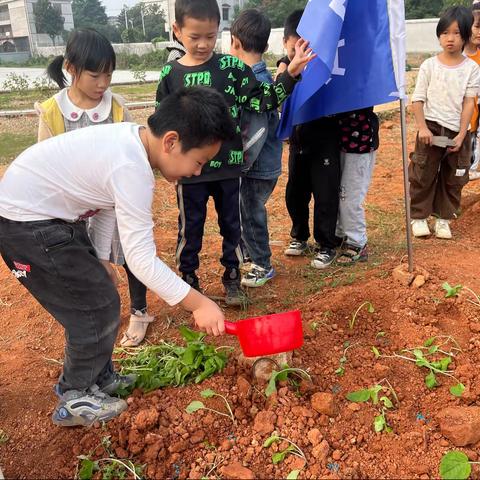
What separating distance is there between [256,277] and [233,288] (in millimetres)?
322

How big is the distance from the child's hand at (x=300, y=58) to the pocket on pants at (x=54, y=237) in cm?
157

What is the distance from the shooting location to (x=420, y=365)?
2.37 metres

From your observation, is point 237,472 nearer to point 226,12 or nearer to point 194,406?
point 194,406

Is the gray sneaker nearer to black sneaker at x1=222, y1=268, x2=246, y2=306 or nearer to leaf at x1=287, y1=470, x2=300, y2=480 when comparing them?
leaf at x1=287, y1=470, x2=300, y2=480

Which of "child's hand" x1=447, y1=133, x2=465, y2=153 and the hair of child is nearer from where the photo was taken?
the hair of child

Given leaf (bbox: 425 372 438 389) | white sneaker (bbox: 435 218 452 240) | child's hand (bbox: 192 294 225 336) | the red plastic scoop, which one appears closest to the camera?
child's hand (bbox: 192 294 225 336)

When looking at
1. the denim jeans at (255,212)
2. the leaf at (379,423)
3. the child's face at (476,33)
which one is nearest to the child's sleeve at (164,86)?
the denim jeans at (255,212)

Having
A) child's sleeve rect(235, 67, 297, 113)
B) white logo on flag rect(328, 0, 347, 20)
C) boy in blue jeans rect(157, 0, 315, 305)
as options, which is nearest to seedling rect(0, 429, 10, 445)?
boy in blue jeans rect(157, 0, 315, 305)

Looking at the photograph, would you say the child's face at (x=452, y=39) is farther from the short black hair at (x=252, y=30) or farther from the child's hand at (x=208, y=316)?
the child's hand at (x=208, y=316)

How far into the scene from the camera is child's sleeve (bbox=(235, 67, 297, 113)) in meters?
2.84

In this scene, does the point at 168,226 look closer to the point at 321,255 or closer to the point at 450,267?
the point at 321,255

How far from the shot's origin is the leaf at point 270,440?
1936 mm

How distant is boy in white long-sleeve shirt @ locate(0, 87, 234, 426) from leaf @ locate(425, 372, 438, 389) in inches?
40.6

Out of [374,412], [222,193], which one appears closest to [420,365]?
[374,412]
